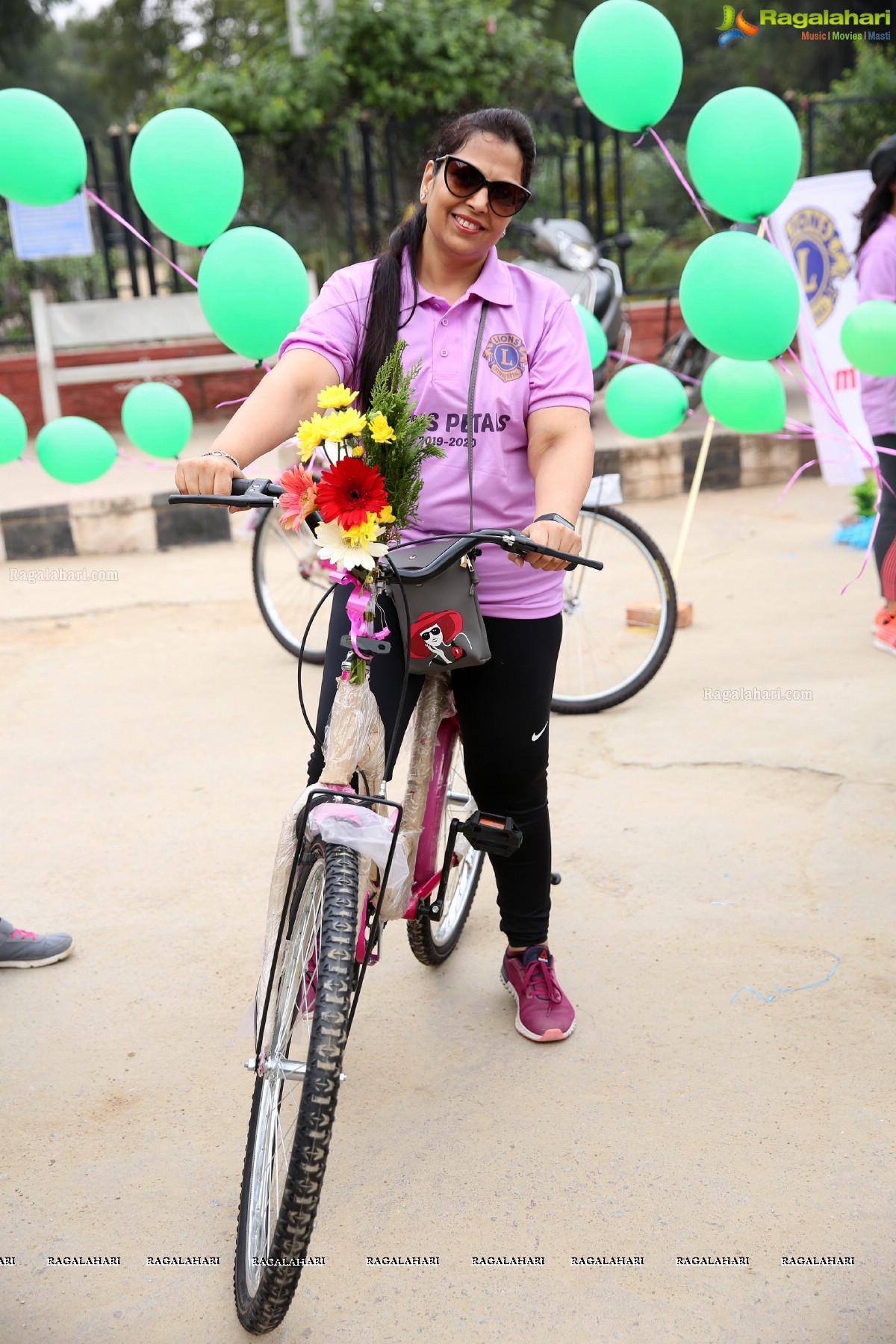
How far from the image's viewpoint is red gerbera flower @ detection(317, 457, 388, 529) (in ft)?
5.59

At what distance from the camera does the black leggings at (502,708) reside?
2.10 m

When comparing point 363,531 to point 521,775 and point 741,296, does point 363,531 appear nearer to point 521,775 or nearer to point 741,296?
point 521,775

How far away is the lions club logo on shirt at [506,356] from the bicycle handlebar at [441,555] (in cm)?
36

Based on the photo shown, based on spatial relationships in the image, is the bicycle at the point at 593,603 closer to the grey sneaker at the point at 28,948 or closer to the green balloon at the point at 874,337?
the green balloon at the point at 874,337

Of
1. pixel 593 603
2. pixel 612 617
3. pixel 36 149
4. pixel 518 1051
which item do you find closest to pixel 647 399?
pixel 612 617

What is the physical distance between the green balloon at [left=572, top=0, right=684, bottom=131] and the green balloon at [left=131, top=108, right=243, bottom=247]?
1080 mm

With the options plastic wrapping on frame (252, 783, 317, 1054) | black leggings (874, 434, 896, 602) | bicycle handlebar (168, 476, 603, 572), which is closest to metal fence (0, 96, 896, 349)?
black leggings (874, 434, 896, 602)

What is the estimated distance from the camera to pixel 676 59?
3.47m

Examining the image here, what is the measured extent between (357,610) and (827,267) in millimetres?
5263

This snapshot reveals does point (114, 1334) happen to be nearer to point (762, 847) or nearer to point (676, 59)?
point (762, 847)

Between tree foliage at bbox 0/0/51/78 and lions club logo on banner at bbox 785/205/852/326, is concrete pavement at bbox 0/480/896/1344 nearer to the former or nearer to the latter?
lions club logo on banner at bbox 785/205/852/326

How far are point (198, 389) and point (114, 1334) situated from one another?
7.98 m

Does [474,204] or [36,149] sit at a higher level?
[36,149]

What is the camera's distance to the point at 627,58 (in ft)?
11.1
